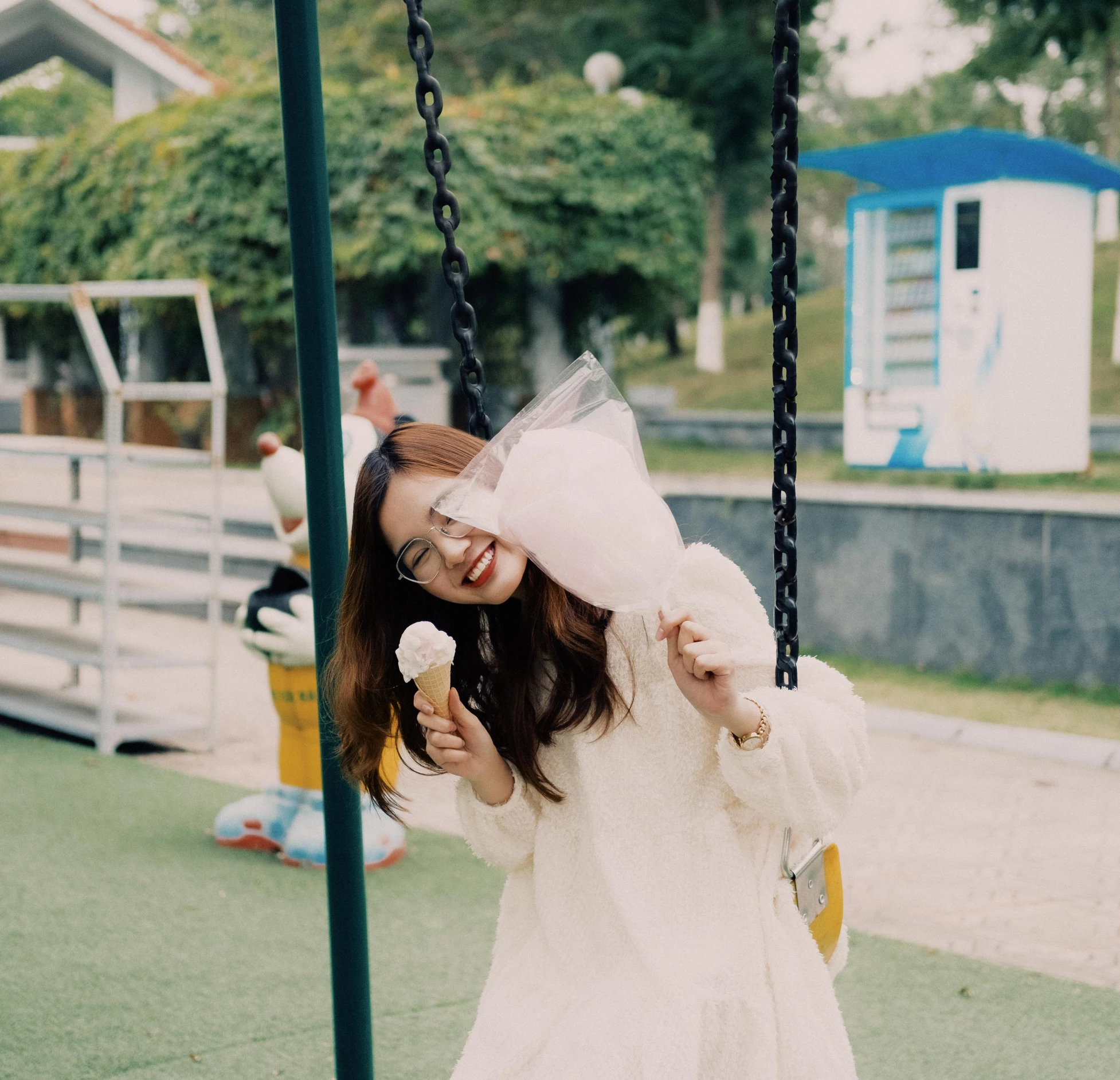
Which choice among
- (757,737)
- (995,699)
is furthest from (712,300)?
(757,737)

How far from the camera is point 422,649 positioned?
148cm

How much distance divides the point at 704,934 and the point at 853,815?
3.34m

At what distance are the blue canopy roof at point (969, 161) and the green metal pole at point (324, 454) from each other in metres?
6.55

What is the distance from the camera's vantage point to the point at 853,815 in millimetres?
4707

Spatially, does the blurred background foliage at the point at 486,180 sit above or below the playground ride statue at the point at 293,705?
above

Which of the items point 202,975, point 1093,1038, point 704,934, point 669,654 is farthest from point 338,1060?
point 1093,1038

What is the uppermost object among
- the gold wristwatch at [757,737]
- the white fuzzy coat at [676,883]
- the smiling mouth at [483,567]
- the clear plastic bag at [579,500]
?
the clear plastic bag at [579,500]

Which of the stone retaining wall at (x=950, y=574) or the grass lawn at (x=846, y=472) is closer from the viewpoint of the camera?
the stone retaining wall at (x=950, y=574)

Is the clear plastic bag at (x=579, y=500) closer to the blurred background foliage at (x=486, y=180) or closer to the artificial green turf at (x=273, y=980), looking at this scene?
the artificial green turf at (x=273, y=980)

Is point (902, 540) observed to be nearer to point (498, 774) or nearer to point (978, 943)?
point (978, 943)

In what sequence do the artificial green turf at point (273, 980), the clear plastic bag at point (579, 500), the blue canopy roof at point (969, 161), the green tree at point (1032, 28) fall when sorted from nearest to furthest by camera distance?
1. the clear plastic bag at point (579, 500)
2. the artificial green turf at point (273, 980)
3. the blue canopy roof at point (969, 161)
4. the green tree at point (1032, 28)

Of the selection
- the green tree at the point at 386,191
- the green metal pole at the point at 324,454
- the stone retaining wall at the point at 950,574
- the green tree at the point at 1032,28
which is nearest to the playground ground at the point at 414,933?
the green metal pole at the point at 324,454

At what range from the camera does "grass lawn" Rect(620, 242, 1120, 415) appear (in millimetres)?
16312

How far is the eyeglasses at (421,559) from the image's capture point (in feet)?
5.04
